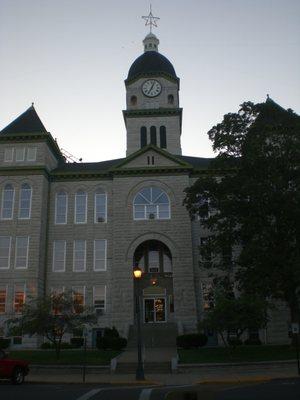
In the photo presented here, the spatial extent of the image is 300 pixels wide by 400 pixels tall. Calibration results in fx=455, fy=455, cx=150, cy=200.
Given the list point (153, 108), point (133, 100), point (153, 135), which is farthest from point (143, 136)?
point (133, 100)

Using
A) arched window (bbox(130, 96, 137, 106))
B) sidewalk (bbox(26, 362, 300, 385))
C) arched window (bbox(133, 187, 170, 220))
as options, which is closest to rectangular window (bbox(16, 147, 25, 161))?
arched window (bbox(133, 187, 170, 220))

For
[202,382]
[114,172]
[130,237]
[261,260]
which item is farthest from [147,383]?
[114,172]

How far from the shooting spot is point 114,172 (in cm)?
4200

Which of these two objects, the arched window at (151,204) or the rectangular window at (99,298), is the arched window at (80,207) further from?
the rectangular window at (99,298)

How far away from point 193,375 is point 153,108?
34949 mm

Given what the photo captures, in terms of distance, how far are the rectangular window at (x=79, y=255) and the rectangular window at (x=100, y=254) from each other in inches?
42.3

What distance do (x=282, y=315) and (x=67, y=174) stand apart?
22.8 metres

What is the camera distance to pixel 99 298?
39.8 m

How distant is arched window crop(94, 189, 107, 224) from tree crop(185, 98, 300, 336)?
1197cm

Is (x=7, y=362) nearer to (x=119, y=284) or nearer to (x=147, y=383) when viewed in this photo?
(x=147, y=383)

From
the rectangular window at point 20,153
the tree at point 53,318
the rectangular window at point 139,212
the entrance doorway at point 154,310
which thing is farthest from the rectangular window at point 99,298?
the rectangular window at point 20,153

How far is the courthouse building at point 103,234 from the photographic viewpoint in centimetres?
3838

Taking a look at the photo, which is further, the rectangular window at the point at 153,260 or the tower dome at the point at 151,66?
the tower dome at the point at 151,66

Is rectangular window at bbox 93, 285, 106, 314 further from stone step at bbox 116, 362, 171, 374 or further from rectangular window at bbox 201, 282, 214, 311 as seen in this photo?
stone step at bbox 116, 362, 171, 374
